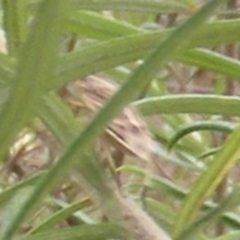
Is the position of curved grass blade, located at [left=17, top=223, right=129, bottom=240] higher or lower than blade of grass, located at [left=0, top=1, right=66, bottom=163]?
lower

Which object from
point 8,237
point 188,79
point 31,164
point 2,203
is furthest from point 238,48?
point 8,237

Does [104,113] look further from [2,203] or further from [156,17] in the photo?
[156,17]

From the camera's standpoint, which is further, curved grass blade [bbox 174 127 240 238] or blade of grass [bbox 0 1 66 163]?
curved grass blade [bbox 174 127 240 238]

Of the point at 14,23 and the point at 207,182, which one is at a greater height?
the point at 14,23

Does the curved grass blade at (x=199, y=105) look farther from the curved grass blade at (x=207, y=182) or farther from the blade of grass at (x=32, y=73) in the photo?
the blade of grass at (x=32, y=73)

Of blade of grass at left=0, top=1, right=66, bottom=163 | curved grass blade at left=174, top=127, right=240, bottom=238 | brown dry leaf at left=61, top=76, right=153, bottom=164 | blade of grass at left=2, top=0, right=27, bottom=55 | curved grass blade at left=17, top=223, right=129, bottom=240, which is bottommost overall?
curved grass blade at left=174, top=127, right=240, bottom=238

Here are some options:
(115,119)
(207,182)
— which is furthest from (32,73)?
(207,182)

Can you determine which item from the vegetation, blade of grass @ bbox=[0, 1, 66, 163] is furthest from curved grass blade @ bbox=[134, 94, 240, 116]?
blade of grass @ bbox=[0, 1, 66, 163]

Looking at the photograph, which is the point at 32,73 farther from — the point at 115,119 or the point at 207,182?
the point at 207,182

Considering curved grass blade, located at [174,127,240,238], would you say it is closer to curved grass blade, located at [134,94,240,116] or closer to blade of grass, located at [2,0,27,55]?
curved grass blade, located at [134,94,240,116]

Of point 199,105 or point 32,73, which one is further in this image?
point 199,105

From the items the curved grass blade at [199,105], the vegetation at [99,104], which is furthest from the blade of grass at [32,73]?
the curved grass blade at [199,105]
